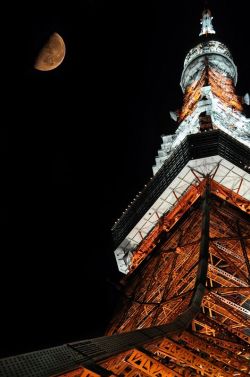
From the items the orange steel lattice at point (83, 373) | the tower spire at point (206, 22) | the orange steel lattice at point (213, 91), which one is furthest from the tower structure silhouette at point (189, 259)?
the tower spire at point (206, 22)

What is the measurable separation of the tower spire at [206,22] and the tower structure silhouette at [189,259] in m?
4.56

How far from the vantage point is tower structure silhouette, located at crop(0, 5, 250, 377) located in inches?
321

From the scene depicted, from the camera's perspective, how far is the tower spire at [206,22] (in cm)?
4772

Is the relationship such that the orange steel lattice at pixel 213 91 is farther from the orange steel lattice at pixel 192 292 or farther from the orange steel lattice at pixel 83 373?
the orange steel lattice at pixel 83 373

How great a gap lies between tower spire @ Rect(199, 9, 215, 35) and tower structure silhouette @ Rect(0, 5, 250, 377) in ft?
15.0

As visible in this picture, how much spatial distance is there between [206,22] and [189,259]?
3600 centimetres

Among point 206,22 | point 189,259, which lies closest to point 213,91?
point 206,22

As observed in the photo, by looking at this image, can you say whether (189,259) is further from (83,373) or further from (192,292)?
(83,373)

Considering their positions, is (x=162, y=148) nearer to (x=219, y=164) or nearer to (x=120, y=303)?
(x=219, y=164)

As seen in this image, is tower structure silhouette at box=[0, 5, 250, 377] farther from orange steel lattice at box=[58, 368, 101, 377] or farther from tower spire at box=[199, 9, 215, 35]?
tower spire at box=[199, 9, 215, 35]

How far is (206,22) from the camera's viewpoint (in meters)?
49.3

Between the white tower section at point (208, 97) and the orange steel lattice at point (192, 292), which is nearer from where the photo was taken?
the orange steel lattice at point (192, 292)

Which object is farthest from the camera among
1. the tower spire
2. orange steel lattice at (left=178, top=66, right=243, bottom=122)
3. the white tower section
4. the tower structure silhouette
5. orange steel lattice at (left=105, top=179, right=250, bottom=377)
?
the tower spire

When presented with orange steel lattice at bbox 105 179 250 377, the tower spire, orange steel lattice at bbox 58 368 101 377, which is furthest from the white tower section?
orange steel lattice at bbox 58 368 101 377
